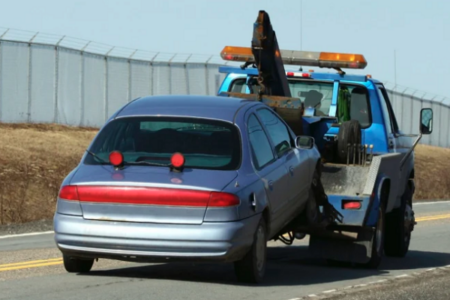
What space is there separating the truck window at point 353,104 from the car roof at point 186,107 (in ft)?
12.5

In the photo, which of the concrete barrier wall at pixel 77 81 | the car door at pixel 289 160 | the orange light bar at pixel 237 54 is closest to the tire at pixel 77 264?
the car door at pixel 289 160

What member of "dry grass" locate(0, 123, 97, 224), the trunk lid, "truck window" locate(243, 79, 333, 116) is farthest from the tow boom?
"dry grass" locate(0, 123, 97, 224)

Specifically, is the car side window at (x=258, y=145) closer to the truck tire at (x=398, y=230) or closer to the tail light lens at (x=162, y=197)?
the tail light lens at (x=162, y=197)

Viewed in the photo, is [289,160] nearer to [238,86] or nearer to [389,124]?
[389,124]

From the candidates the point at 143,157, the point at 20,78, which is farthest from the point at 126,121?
the point at 20,78

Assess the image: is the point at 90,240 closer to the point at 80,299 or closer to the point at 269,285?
the point at 80,299

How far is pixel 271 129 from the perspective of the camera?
11539 millimetres

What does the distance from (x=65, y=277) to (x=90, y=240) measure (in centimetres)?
103

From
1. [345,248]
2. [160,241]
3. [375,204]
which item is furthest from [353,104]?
[160,241]

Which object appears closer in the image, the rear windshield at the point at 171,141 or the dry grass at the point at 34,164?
the rear windshield at the point at 171,141

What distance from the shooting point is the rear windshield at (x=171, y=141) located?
1036 centimetres

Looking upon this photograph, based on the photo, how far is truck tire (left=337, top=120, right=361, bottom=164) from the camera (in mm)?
13562

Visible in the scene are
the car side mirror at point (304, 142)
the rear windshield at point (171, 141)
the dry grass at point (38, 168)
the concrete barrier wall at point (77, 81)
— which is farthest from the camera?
the concrete barrier wall at point (77, 81)

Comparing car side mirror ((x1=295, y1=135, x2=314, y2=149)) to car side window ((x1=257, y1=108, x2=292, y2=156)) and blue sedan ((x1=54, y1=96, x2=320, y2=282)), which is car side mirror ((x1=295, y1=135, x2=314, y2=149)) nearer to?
car side window ((x1=257, y1=108, x2=292, y2=156))
